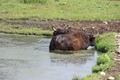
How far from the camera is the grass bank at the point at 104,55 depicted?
39.7 feet

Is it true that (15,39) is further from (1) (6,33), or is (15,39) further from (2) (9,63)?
(2) (9,63)

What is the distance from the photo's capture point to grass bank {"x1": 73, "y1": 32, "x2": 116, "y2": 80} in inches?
476

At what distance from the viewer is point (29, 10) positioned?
28547 mm

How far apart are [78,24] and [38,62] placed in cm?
1006

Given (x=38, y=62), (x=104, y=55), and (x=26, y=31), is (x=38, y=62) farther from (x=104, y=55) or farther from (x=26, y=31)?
(x=26, y=31)

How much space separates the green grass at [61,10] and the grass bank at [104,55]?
7.48 m

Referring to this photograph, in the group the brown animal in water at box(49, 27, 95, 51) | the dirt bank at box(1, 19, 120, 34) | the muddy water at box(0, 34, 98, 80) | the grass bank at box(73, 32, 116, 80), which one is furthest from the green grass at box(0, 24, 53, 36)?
the brown animal in water at box(49, 27, 95, 51)

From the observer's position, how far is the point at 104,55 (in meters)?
14.2

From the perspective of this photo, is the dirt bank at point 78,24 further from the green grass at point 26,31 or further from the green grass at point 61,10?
the green grass at point 61,10

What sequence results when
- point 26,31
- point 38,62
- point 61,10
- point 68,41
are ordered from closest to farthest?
point 38,62 < point 68,41 < point 26,31 < point 61,10

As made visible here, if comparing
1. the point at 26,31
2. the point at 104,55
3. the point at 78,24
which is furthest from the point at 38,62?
the point at 78,24

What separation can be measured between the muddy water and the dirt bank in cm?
438

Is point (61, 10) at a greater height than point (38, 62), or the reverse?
point (38, 62)

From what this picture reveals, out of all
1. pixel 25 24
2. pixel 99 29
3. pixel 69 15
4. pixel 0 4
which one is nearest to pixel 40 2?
pixel 0 4
